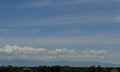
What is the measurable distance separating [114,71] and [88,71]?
305 inches

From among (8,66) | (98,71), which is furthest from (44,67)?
(98,71)

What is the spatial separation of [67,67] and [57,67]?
3.32 metres

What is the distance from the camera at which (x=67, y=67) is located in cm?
14962

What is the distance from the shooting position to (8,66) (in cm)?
14775

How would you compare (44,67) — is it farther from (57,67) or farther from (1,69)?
(1,69)

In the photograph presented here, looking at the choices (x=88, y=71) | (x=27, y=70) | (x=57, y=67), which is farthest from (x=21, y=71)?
(x=88, y=71)

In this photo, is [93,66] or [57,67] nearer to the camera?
[93,66]

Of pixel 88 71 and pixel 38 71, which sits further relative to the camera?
pixel 38 71

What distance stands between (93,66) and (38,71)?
19594mm

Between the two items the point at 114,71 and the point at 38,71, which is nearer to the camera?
the point at 114,71

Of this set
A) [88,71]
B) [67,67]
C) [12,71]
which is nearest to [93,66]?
[88,71]

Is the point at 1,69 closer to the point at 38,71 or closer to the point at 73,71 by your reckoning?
the point at 38,71

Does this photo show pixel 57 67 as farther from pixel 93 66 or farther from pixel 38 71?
pixel 93 66

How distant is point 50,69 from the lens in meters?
148
